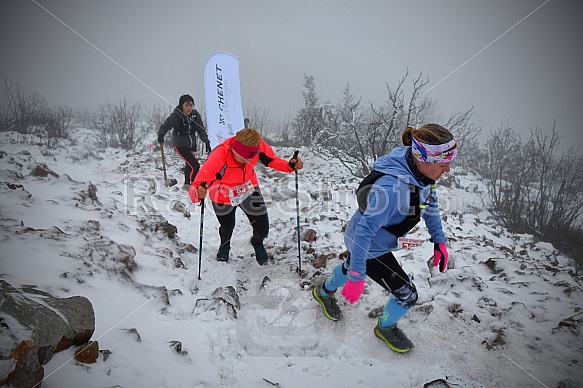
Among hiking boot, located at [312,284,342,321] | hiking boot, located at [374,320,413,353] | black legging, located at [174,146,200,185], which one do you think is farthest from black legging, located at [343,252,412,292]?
black legging, located at [174,146,200,185]

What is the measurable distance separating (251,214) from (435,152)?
9.79ft

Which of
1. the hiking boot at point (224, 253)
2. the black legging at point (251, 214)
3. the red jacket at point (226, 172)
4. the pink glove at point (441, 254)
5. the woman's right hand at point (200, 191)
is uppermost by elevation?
the red jacket at point (226, 172)

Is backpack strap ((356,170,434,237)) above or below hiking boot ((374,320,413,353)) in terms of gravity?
above

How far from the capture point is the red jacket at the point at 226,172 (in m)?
3.98

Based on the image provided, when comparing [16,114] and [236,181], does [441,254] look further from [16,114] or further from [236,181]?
[16,114]

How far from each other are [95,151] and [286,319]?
Answer: 1226cm

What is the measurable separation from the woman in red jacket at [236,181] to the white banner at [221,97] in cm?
504

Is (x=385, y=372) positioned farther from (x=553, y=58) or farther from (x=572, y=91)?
(x=553, y=58)

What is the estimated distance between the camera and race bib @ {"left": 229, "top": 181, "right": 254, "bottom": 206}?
427 cm

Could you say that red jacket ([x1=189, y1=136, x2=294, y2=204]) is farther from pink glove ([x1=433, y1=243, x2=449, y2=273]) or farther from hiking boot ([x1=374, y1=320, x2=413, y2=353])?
hiking boot ([x1=374, y1=320, x2=413, y2=353])

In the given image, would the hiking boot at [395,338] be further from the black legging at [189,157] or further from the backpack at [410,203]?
the black legging at [189,157]

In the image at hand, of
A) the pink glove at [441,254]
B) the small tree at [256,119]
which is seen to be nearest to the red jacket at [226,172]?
the pink glove at [441,254]

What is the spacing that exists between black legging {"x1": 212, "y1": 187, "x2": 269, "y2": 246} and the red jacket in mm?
165

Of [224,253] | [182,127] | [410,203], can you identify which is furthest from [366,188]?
[182,127]
